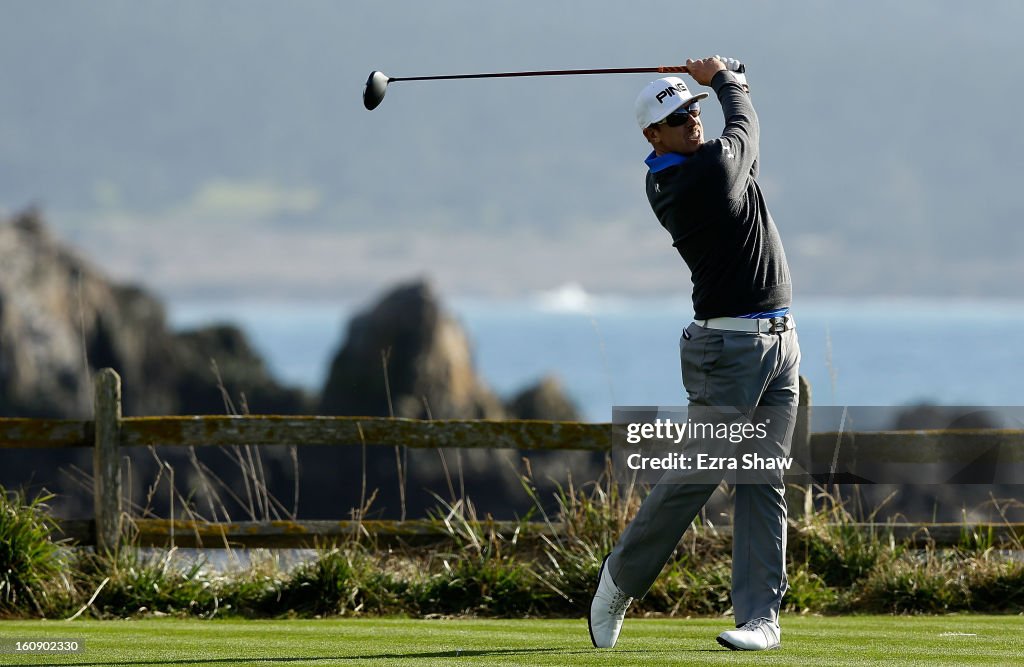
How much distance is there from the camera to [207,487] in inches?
335

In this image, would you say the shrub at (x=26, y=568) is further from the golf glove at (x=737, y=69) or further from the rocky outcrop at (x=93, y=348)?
the rocky outcrop at (x=93, y=348)

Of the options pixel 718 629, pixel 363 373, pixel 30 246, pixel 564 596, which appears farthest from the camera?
pixel 30 246

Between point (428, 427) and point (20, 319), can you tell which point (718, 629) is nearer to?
point (428, 427)

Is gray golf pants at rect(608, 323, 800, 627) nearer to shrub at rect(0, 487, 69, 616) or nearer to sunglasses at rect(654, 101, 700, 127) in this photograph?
sunglasses at rect(654, 101, 700, 127)

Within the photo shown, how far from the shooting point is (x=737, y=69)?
5.89m

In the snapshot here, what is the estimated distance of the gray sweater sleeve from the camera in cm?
546

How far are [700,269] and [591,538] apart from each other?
3.08m

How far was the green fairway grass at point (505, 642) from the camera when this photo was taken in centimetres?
566

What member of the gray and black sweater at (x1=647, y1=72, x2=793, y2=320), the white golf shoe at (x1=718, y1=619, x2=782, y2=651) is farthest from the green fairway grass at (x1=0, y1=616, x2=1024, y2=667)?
the gray and black sweater at (x1=647, y1=72, x2=793, y2=320)

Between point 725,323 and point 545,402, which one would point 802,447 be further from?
point 545,402

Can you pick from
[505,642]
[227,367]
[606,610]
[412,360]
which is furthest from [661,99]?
[227,367]

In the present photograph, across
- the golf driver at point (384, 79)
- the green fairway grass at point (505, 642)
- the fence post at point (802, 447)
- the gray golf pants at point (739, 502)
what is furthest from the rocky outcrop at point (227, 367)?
the gray golf pants at point (739, 502)

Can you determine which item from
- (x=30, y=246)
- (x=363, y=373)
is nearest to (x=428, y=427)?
(x=363, y=373)

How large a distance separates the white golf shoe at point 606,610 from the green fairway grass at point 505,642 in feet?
0.22
